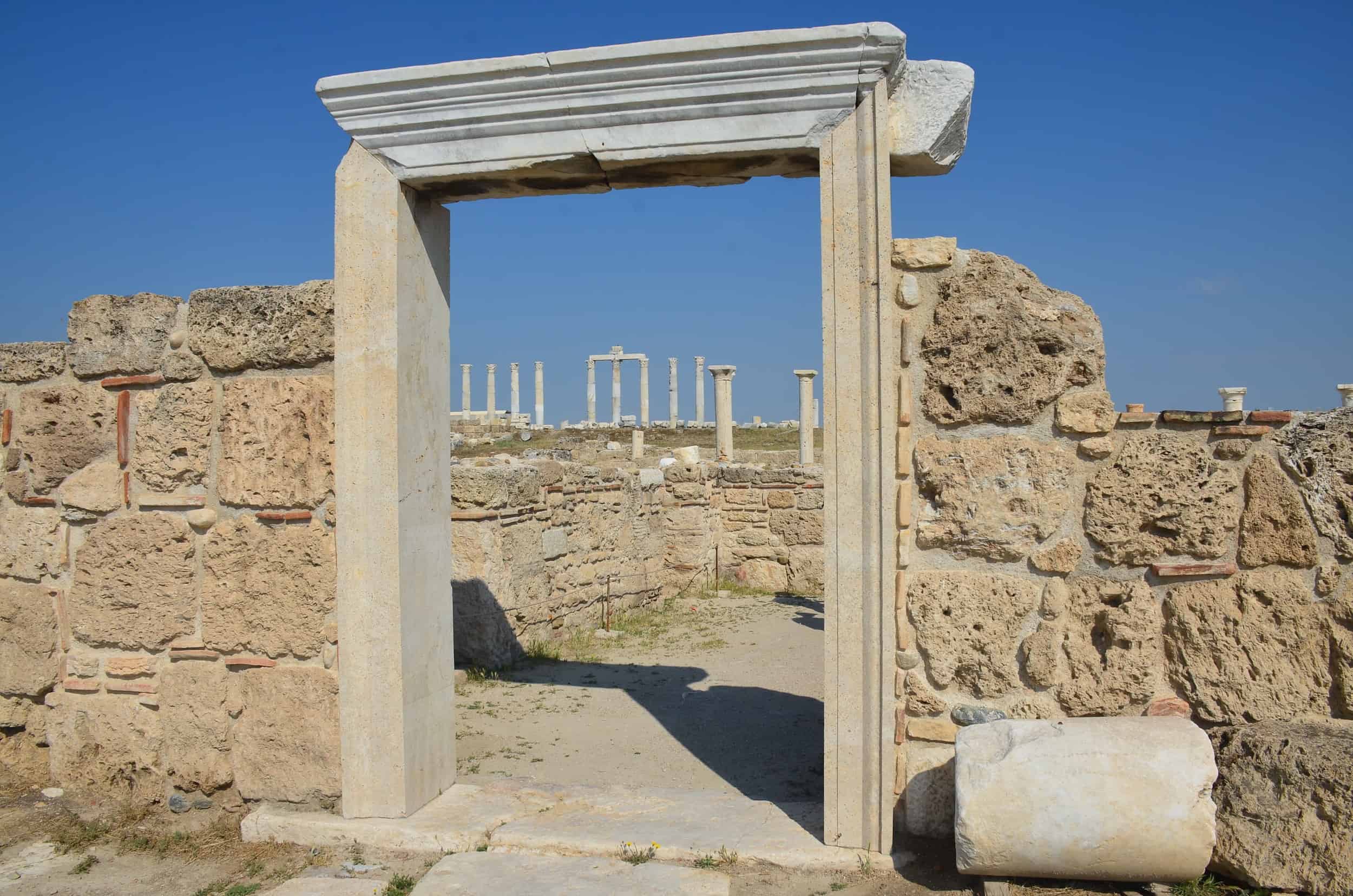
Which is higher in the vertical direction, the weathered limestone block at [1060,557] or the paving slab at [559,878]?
the weathered limestone block at [1060,557]

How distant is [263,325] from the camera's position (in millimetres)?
3711

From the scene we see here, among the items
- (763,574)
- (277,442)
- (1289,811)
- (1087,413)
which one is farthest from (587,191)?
(763,574)

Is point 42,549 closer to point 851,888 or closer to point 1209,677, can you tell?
point 851,888

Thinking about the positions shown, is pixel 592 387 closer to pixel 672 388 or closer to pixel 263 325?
pixel 672 388

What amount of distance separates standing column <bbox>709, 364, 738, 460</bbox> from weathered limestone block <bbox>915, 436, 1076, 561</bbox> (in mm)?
13986

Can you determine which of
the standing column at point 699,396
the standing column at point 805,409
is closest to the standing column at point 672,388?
the standing column at point 699,396

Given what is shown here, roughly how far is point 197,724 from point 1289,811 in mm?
3796

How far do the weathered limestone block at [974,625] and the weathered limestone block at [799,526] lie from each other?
8.08m

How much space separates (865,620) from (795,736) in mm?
2221

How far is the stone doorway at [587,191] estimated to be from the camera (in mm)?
3123

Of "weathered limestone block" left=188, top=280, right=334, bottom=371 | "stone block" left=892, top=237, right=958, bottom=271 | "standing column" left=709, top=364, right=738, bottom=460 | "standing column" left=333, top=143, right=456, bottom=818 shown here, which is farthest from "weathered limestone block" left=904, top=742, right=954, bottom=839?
"standing column" left=709, top=364, right=738, bottom=460

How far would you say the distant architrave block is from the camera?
122 inches

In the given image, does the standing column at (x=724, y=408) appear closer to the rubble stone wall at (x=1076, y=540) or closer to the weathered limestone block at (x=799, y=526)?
the weathered limestone block at (x=799, y=526)

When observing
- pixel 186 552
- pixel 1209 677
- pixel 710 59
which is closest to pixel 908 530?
pixel 1209 677
